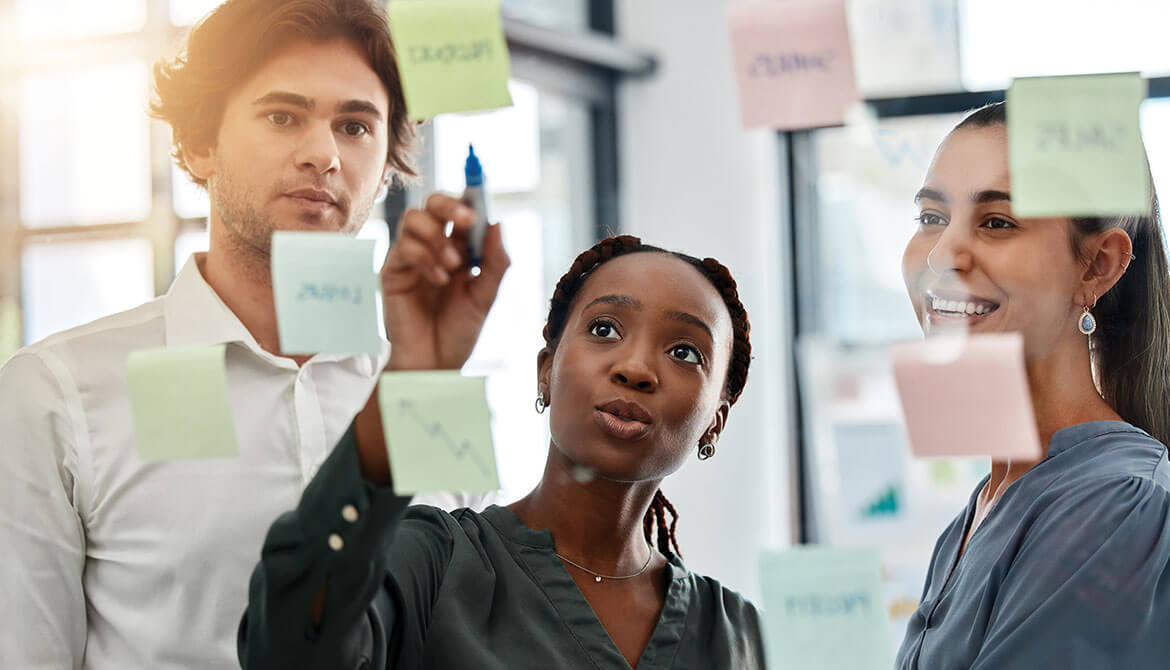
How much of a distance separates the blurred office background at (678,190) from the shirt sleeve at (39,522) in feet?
4.10

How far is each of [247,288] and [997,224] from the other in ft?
2.57

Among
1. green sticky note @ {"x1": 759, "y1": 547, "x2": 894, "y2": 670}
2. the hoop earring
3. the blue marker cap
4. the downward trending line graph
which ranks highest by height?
the blue marker cap

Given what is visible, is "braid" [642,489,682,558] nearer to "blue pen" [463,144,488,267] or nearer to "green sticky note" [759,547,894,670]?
"green sticky note" [759,547,894,670]

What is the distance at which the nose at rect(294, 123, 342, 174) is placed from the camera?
3.55 feet

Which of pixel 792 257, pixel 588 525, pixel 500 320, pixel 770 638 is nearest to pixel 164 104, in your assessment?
pixel 588 525

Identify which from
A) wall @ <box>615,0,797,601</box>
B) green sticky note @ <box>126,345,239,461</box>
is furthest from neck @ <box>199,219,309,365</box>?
wall @ <box>615,0,797,601</box>

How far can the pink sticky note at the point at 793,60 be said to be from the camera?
3.44 ft

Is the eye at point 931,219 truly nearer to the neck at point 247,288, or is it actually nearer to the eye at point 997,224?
the eye at point 997,224

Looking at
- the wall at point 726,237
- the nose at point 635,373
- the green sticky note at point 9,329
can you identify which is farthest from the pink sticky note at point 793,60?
the wall at point 726,237

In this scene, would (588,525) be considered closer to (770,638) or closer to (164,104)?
(770,638)

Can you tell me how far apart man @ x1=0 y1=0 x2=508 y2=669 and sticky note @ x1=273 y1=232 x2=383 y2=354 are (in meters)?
0.19

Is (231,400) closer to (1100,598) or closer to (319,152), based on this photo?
(319,152)

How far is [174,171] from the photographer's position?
2.81 meters

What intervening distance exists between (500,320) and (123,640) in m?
1.65
